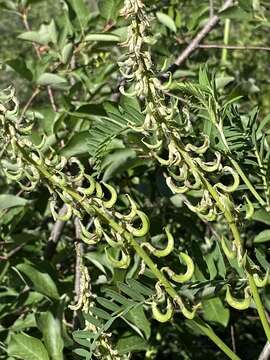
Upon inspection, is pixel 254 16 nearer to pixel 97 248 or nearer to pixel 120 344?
pixel 97 248

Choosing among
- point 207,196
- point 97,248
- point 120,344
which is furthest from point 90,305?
point 97,248

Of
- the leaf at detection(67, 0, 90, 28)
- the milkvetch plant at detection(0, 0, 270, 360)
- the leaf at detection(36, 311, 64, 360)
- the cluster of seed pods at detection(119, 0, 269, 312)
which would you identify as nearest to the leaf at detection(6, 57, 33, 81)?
the milkvetch plant at detection(0, 0, 270, 360)

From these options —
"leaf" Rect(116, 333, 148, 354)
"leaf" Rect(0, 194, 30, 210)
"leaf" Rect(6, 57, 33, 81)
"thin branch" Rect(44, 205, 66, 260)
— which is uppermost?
"leaf" Rect(6, 57, 33, 81)

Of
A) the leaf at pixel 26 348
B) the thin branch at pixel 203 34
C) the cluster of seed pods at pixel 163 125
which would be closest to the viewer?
the cluster of seed pods at pixel 163 125

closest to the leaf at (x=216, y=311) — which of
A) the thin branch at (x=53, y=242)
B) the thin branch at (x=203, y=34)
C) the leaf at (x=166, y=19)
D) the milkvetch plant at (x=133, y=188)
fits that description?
the milkvetch plant at (x=133, y=188)

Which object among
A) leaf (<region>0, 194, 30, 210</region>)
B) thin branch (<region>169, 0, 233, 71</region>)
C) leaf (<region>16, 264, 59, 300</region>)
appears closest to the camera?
leaf (<region>16, 264, 59, 300</region>)

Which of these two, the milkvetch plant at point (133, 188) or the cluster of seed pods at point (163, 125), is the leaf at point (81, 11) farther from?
the cluster of seed pods at point (163, 125)

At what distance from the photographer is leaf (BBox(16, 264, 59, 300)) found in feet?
3.27

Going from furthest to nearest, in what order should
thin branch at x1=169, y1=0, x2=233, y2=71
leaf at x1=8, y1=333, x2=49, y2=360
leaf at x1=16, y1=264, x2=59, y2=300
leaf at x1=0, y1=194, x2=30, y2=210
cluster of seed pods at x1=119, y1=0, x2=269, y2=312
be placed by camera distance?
thin branch at x1=169, y1=0, x2=233, y2=71 → leaf at x1=0, y1=194, x2=30, y2=210 → leaf at x1=16, y1=264, x2=59, y2=300 → leaf at x1=8, y1=333, x2=49, y2=360 → cluster of seed pods at x1=119, y1=0, x2=269, y2=312

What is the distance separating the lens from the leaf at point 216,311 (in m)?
1.06

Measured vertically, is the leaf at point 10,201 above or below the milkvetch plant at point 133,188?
below

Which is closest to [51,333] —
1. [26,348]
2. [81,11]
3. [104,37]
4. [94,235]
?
[26,348]

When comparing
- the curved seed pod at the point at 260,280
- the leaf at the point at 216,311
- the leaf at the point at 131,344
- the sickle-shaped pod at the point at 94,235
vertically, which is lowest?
the leaf at the point at 216,311

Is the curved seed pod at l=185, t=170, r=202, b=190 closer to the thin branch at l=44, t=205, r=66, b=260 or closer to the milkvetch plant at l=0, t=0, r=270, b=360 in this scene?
the milkvetch plant at l=0, t=0, r=270, b=360
